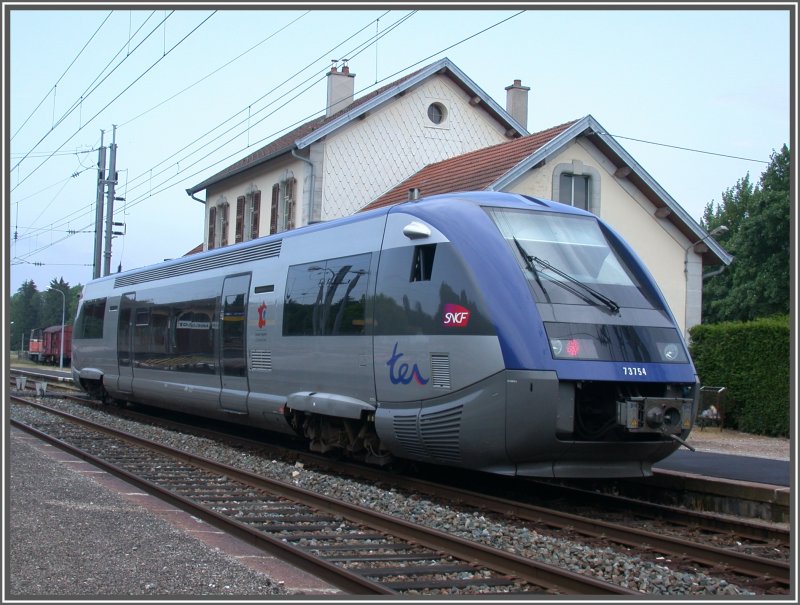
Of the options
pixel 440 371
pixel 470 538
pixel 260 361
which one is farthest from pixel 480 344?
pixel 260 361

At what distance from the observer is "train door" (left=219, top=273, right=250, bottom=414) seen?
14.0 metres

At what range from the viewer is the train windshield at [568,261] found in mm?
9344

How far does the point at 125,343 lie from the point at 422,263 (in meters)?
11.5

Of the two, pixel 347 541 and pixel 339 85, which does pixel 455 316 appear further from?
pixel 339 85

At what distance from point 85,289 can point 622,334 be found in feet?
55.5

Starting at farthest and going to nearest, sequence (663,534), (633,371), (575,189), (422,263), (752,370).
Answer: (575,189) < (752,370) < (422,263) < (633,371) < (663,534)

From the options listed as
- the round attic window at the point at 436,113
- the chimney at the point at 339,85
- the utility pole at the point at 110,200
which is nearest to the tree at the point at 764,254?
the round attic window at the point at 436,113

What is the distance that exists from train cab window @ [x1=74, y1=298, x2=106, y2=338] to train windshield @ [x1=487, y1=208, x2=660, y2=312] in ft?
45.0

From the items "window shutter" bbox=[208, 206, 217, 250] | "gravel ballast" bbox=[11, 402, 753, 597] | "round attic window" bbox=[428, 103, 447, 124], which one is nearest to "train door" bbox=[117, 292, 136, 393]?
"gravel ballast" bbox=[11, 402, 753, 597]

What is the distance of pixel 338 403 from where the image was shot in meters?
11.2

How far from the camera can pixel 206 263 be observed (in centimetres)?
1608

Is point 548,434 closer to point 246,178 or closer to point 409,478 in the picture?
point 409,478

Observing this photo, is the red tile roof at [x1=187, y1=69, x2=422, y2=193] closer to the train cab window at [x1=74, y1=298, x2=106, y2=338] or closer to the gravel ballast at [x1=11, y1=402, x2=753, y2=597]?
the train cab window at [x1=74, y1=298, x2=106, y2=338]

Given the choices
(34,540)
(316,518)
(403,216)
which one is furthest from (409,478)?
(34,540)
